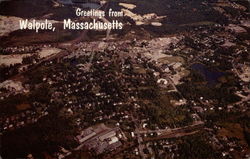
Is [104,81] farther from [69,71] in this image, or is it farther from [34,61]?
[34,61]

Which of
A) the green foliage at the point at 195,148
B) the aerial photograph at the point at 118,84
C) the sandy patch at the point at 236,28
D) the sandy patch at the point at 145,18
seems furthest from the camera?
the sandy patch at the point at 145,18

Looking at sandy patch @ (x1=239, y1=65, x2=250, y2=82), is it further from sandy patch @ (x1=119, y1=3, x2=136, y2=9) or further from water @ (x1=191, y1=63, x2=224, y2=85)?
sandy patch @ (x1=119, y1=3, x2=136, y2=9)

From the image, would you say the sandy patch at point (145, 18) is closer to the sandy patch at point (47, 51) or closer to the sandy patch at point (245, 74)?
the sandy patch at point (47, 51)

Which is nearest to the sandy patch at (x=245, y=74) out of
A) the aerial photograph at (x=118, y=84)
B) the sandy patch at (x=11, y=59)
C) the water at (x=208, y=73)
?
the aerial photograph at (x=118, y=84)

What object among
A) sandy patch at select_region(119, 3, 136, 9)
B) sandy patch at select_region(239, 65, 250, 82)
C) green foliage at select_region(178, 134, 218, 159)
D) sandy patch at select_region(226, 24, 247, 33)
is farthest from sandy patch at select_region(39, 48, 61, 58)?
sandy patch at select_region(226, 24, 247, 33)

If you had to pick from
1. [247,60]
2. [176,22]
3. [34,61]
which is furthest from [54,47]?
[247,60]

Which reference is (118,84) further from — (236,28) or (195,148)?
(236,28)
